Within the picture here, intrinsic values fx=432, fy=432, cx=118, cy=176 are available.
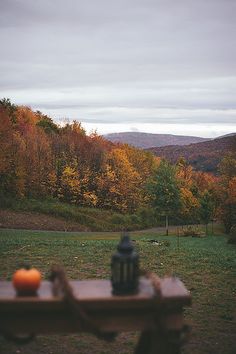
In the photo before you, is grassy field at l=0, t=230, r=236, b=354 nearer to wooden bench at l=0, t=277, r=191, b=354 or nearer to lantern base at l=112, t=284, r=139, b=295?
wooden bench at l=0, t=277, r=191, b=354

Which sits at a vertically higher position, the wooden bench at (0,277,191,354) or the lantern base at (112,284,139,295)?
the lantern base at (112,284,139,295)

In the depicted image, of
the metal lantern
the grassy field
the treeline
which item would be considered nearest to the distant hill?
the treeline

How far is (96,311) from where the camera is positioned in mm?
4797

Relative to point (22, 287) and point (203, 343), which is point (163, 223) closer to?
point (203, 343)

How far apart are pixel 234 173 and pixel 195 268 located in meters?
43.4

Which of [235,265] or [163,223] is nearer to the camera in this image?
[235,265]

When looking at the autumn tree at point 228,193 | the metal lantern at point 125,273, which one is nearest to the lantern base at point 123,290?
the metal lantern at point 125,273

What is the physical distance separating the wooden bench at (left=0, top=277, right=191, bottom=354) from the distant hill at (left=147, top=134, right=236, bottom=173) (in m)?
125

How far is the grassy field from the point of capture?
877cm

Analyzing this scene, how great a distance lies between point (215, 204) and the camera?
60812 mm

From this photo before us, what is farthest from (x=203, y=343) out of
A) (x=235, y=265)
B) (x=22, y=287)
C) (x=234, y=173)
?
(x=234, y=173)

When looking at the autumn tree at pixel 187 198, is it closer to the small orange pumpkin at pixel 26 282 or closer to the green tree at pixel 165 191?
the green tree at pixel 165 191

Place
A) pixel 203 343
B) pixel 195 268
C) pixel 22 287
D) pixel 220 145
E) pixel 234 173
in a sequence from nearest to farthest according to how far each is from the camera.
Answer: pixel 22 287 < pixel 203 343 < pixel 195 268 < pixel 234 173 < pixel 220 145

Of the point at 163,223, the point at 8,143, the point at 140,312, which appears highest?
the point at 8,143
